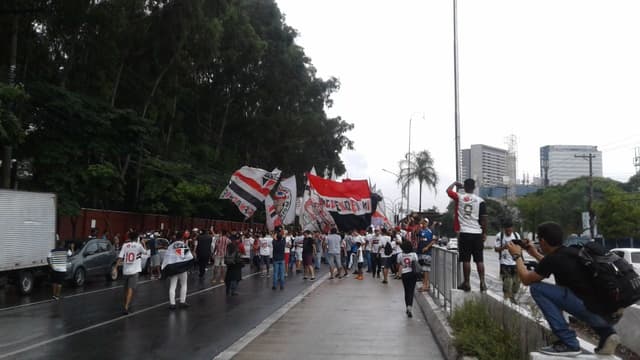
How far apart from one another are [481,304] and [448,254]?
3.25m

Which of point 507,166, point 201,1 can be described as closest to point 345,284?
point 201,1

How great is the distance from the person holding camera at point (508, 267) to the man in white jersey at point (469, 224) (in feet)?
1.53

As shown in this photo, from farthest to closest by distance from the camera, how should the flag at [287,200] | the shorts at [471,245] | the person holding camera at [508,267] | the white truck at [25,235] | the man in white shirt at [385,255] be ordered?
the flag at [287,200] < the man in white shirt at [385,255] < the white truck at [25,235] < the shorts at [471,245] < the person holding camera at [508,267]

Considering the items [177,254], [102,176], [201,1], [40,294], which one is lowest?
[40,294]

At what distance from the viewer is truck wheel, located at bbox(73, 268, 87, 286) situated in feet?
65.2

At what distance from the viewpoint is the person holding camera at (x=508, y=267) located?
25.1 ft

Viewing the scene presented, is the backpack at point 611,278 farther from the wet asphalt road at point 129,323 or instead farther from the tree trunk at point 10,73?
the tree trunk at point 10,73

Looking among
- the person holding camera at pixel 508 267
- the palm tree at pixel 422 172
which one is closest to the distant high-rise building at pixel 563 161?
the palm tree at pixel 422 172

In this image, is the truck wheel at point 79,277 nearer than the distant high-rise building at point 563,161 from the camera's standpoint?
Yes

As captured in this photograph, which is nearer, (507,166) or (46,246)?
(46,246)

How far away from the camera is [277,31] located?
43500 millimetres

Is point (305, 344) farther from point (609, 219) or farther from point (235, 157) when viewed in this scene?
point (609, 219)

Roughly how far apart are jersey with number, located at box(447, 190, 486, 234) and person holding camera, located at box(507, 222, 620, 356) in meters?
3.93

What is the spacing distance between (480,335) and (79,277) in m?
16.1
